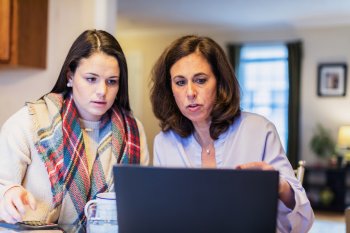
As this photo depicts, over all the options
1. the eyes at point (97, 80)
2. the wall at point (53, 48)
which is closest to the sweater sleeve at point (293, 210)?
the eyes at point (97, 80)

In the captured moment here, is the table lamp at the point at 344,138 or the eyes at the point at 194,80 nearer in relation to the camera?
the eyes at the point at 194,80

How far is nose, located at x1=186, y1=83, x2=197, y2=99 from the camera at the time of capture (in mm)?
1318

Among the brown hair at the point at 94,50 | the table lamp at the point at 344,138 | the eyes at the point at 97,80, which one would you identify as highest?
the brown hair at the point at 94,50

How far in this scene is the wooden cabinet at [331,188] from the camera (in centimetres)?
580

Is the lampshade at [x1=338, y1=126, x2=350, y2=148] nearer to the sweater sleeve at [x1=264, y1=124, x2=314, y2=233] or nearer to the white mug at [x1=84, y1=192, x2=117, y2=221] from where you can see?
the sweater sleeve at [x1=264, y1=124, x2=314, y2=233]

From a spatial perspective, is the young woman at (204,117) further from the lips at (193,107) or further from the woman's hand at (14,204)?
the woman's hand at (14,204)

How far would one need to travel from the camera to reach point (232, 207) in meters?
0.77

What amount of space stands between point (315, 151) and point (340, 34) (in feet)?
5.67

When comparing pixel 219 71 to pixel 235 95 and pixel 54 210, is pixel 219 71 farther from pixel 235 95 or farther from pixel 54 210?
pixel 54 210

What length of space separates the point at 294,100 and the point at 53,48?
14.2ft

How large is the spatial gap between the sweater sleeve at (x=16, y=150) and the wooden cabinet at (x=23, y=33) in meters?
1.34

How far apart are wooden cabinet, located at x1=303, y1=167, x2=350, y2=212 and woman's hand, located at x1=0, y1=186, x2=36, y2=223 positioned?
534 centimetres

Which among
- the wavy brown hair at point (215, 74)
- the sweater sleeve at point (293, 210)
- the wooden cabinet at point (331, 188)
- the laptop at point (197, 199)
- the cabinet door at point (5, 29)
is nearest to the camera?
the laptop at point (197, 199)

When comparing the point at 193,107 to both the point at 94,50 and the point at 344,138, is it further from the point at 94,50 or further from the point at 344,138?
the point at 344,138
